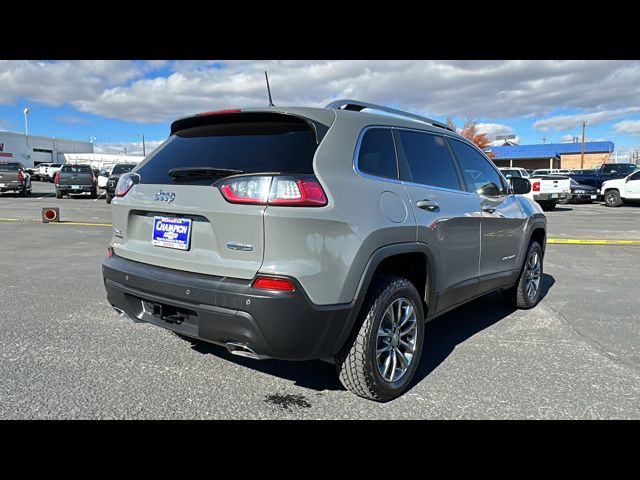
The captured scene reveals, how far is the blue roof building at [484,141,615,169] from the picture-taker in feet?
200

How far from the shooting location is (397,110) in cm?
374

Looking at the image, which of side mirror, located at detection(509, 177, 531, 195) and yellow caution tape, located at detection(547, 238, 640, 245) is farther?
yellow caution tape, located at detection(547, 238, 640, 245)

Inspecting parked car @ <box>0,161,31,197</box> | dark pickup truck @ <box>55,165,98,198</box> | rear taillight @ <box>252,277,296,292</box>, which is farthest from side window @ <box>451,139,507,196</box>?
parked car @ <box>0,161,31,197</box>

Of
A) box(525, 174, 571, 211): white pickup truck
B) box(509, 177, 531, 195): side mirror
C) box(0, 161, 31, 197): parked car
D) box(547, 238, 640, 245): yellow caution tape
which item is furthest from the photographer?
box(0, 161, 31, 197): parked car

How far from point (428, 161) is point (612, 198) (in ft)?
71.3

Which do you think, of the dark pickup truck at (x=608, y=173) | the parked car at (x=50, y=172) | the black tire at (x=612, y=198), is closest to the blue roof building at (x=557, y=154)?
the dark pickup truck at (x=608, y=173)

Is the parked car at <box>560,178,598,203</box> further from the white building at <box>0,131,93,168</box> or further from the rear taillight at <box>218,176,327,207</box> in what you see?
the white building at <box>0,131,93,168</box>

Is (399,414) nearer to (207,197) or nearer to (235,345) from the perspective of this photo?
(235,345)

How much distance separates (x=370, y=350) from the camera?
288 cm

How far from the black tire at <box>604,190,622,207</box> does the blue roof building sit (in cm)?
4011

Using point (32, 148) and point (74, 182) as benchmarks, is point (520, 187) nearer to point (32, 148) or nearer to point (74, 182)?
point (74, 182)

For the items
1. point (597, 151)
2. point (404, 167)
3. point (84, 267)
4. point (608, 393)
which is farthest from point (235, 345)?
point (597, 151)

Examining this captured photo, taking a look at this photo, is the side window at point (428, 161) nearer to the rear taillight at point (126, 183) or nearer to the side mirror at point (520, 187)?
the side mirror at point (520, 187)
